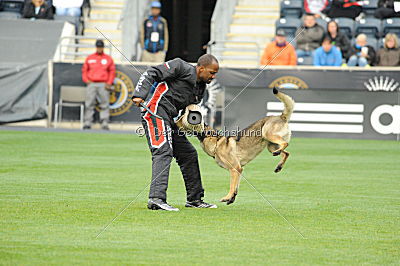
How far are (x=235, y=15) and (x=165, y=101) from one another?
2115cm

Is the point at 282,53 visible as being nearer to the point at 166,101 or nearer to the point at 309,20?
the point at 309,20

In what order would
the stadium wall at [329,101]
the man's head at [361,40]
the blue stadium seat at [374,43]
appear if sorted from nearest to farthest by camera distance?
the stadium wall at [329,101], the man's head at [361,40], the blue stadium seat at [374,43]

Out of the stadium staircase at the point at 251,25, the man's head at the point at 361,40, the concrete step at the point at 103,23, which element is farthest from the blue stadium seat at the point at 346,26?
the concrete step at the point at 103,23

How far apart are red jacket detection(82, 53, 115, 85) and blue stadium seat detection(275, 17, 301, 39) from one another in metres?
6.47

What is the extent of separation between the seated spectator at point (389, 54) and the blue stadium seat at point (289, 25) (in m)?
4.09

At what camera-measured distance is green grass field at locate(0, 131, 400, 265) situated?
6746 millimetres

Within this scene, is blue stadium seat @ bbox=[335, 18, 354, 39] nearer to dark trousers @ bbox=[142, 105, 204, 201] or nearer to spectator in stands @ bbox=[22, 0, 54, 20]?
spectator in stands @ bbox=[22, 0, 54, 20]

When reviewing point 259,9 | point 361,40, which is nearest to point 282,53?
point 361,40

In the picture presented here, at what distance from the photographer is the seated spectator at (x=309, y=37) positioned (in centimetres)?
2458

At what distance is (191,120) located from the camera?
9289 millimetres

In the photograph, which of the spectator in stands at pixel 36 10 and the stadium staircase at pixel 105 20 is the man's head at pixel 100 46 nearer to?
the spectator in stands at pixel 36 10

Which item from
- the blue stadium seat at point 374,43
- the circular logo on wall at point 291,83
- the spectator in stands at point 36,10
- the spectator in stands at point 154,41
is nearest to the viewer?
the circular logo on wall at point 291,83

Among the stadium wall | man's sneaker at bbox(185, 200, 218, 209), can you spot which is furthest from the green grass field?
the stadium wall

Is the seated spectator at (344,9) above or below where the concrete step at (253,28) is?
above
